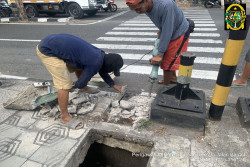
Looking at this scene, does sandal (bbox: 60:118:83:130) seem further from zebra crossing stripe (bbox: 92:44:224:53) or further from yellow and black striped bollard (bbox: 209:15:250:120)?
zebra crossing stripe (bbox: 92:44:224:53)

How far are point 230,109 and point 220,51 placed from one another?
3.24 m

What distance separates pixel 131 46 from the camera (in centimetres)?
654

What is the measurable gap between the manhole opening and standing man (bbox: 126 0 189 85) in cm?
137

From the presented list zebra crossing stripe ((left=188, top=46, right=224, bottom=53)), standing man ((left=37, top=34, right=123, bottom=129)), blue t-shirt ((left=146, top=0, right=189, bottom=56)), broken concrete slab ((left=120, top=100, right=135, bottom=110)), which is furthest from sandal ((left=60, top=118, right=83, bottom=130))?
zebra crossing stripe ((left=188, top=46, right=224, bottom=53))

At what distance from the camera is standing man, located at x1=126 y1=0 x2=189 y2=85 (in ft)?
8.40

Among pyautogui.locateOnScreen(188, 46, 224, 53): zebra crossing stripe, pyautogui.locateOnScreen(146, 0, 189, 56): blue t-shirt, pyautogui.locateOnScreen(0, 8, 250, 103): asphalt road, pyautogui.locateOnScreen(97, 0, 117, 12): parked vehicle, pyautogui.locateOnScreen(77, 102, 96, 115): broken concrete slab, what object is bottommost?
pyautogui.locateOnScreen(0, 8, 250, 103): asphalt road

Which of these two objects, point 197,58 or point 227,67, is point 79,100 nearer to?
point 227,67

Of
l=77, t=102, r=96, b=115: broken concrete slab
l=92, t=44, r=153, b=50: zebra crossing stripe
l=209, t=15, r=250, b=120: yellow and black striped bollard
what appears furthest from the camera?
l=92, t=44, r=153, b=50: zebra crossing stripe

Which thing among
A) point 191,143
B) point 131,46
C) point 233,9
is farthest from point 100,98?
point 131,46

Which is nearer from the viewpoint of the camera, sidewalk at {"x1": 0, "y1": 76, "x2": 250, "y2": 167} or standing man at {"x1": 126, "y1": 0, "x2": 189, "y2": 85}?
sidewalk at {"x1": 0, "y1": 76, "x2": 250, "y2": 167}

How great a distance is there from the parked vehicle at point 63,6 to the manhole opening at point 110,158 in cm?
1017

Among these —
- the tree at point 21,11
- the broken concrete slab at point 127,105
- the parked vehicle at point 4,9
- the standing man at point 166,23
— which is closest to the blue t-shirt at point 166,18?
the standing man at point 166,23

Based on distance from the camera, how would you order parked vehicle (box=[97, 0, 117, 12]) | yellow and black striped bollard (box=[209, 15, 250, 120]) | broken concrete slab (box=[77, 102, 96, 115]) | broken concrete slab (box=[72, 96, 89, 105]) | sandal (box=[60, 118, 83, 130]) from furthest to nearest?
parked vehicle (box=[97, 0, 117, 12]), broken concrete slab (box=[72, 96, 89, 105]), broken concrete slab (box=[77, 102, 96, 115]), sandal (box=[60, 118, 83, 130]), yellow and black striped bollard (box=[209, 15, 250, 120])

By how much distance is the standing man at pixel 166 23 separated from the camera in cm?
256
